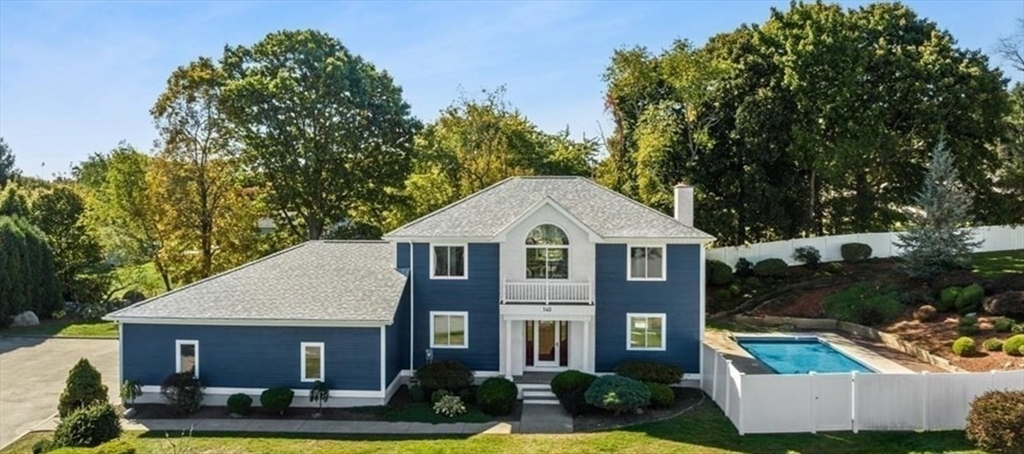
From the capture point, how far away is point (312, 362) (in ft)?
66.7

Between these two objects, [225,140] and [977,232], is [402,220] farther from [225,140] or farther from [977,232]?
[977,232]

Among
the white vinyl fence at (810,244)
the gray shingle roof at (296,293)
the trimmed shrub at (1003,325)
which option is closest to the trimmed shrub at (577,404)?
the gray shingle roof at (296,293)

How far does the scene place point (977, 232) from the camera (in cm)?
4003

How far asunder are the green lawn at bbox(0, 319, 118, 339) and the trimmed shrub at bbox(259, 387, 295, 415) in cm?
1689

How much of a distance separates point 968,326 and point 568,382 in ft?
55.6

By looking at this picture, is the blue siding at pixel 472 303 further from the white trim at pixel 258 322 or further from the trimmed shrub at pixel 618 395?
the trimmed shrub at pixel 618 395

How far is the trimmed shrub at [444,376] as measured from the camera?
20.6 meters

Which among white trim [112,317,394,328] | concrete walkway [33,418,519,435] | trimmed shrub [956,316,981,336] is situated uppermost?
white trim [112,317,394,328]

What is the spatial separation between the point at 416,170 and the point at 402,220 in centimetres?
330

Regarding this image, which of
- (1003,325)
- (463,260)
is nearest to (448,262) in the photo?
(463,260)

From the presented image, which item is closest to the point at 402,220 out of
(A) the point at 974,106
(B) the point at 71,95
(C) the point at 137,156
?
(C) the point at 137,156

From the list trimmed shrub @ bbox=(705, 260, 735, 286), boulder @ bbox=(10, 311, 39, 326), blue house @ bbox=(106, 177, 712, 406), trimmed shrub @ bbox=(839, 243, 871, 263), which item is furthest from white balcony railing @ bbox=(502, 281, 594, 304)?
boulder @ bbox=(10, 311, 39, 326)

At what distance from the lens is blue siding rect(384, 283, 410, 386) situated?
68.2ft

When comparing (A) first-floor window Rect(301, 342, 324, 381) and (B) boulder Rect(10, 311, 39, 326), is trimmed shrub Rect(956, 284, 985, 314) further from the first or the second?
(B) boulder Rect(10, 311, 39, 326)
